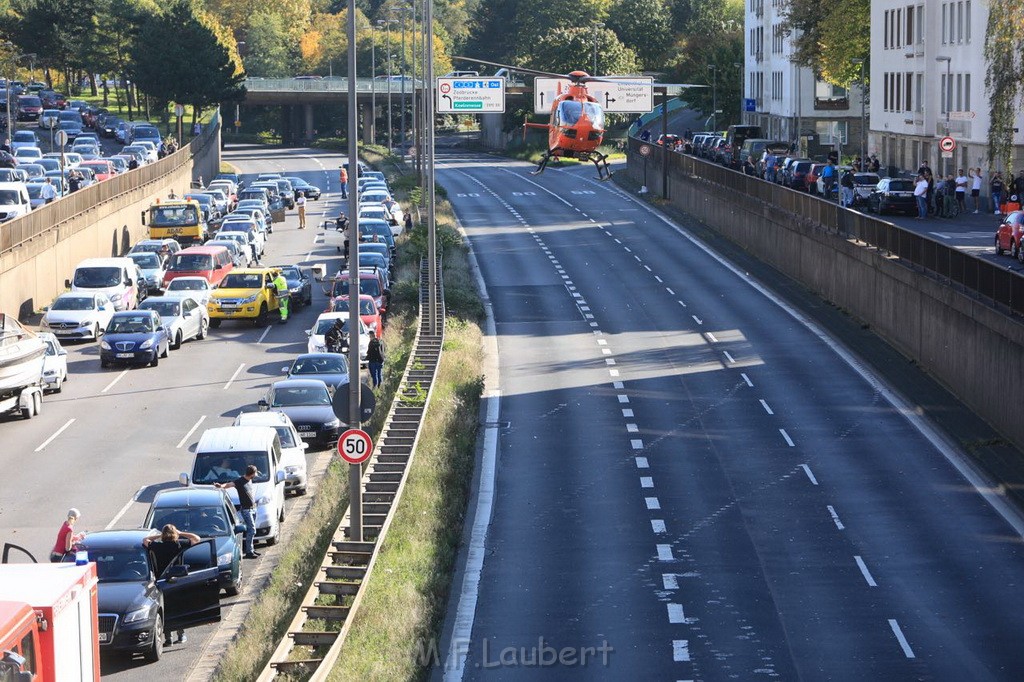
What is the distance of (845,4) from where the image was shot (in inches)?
3821

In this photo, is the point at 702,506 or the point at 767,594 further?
the point at 702,506

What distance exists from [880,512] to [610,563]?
5.85m

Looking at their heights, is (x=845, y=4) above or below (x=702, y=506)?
above

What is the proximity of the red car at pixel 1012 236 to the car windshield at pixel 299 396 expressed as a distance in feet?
68.9

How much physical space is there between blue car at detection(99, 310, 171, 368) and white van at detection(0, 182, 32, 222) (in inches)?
590

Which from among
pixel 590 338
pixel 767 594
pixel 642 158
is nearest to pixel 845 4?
pixel 642 158

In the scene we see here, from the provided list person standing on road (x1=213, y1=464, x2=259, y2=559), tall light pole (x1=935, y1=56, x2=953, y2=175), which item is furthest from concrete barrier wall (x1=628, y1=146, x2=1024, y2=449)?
person standing on road (x1=213, y1=464, x2=259, y2=559)

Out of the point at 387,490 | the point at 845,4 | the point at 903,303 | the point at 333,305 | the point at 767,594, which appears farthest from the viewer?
the point at 845,4

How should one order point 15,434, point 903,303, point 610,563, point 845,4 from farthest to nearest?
point 845,4 < point 903,303 < point 15,434 < point 610,563

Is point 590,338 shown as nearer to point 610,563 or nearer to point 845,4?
point 610,563

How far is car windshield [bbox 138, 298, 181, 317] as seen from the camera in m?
49.0

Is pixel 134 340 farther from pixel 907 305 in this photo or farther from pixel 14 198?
pixel 907 305

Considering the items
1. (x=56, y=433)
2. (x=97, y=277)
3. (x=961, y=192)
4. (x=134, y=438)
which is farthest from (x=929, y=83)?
(x=56, y=433)

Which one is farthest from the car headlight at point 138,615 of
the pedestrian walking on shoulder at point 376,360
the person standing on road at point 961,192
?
the person standing on road at point 961,192
